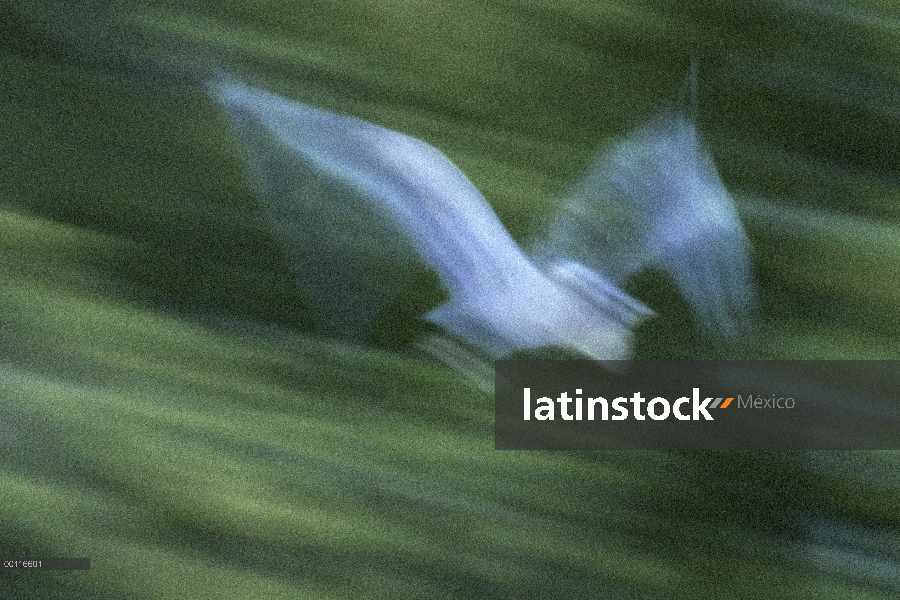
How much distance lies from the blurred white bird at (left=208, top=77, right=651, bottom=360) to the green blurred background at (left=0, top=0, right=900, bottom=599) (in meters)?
0.02

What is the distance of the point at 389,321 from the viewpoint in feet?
3.41

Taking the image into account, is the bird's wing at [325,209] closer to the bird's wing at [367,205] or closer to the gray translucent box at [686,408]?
the bird's wing at [367,205]

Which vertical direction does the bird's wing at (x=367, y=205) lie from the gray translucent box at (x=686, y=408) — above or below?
above

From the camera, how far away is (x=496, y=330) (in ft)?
3.43

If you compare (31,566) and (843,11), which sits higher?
(843,11)

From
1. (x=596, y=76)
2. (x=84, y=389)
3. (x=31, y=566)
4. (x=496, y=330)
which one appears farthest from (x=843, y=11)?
(x=31, y=566)

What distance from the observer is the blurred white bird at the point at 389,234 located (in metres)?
1.04

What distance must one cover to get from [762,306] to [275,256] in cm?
55

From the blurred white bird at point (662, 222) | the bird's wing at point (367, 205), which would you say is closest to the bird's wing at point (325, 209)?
the bird's wing at point (367, 205)

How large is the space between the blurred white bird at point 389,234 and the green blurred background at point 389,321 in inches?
0.9

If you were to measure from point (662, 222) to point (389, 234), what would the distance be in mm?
315

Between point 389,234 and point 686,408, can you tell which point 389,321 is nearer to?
point 389,234

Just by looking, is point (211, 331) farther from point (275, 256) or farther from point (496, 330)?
point (496, 330)

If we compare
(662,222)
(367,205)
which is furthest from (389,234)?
(662,222)
